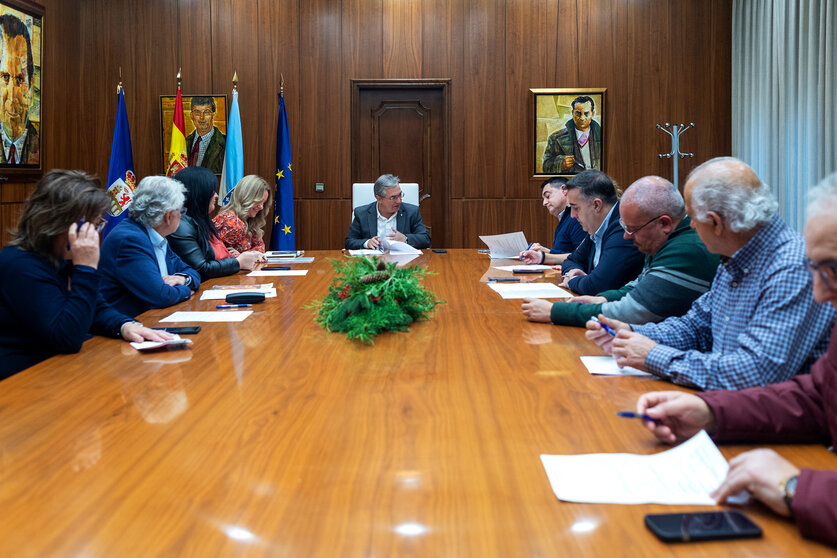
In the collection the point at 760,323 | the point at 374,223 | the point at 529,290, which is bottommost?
the point at 529,290

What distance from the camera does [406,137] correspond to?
8852 millimetres

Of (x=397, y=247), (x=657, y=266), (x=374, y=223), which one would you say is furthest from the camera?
(x=374, y=223)

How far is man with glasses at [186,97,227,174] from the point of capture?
336 inches

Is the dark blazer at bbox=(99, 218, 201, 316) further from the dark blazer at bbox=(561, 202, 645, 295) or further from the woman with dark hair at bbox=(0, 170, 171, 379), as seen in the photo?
the dark blazer at bbox=(561, 202, 645, 295)

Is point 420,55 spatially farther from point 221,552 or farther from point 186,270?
point 221,552

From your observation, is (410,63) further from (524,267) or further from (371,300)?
(371,300)

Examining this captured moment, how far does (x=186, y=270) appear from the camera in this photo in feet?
14.1

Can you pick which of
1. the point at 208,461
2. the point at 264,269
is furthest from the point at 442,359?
the point at 264,269

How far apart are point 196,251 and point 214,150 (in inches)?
162

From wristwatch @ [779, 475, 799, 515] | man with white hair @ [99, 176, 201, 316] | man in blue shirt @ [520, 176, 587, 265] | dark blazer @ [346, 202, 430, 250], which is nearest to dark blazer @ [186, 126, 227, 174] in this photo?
dark blazer @ [346, 202, 430, 250]

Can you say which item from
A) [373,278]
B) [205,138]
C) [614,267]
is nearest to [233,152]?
[205,138]

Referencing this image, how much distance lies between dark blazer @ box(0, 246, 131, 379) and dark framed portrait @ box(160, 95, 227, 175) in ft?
20.1

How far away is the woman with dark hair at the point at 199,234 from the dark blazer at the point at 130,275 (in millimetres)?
1137

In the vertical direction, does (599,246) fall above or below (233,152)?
below
